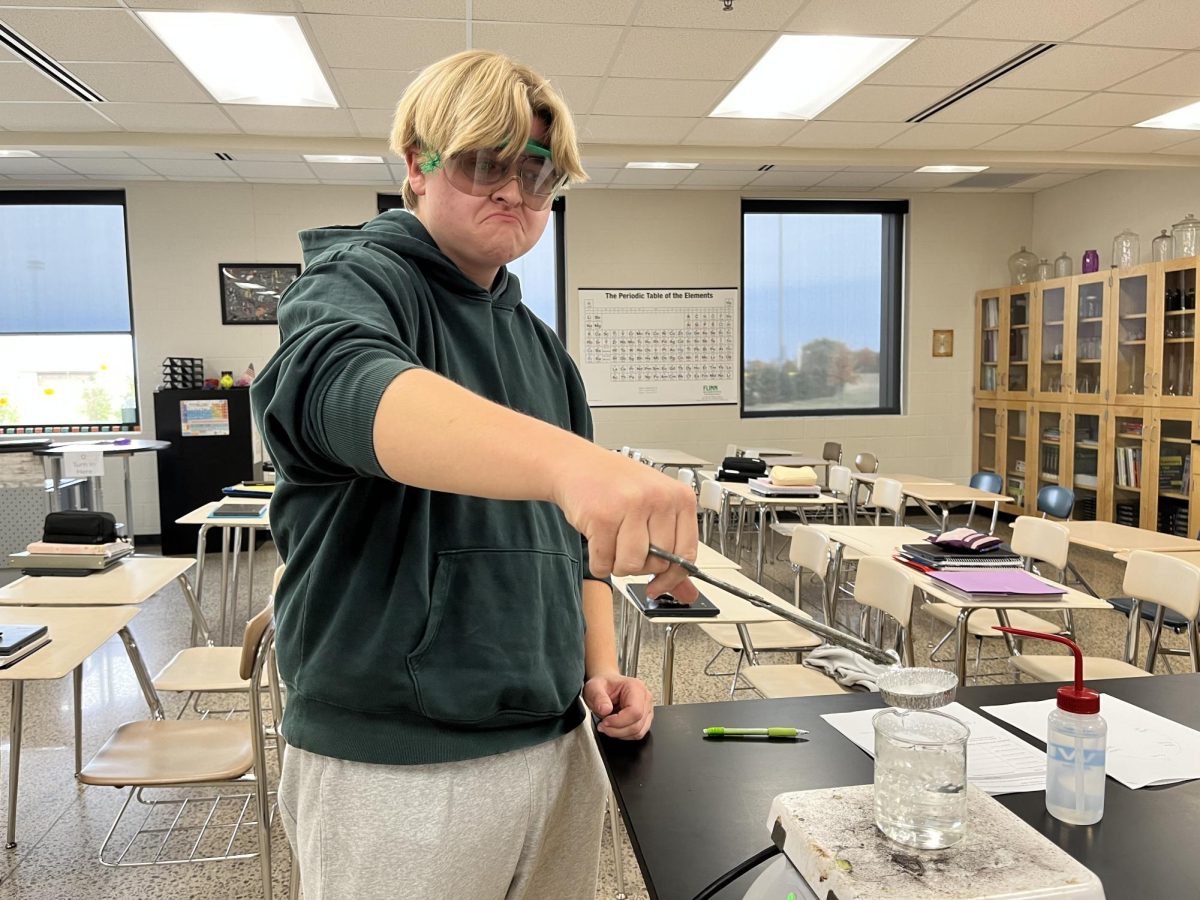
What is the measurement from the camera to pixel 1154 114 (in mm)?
5355

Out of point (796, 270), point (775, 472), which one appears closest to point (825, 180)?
point (796, 270)

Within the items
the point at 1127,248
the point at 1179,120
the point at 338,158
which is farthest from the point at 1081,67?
the point at 338,158

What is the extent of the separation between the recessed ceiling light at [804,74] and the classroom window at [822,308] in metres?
2.75

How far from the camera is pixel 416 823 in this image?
83cm

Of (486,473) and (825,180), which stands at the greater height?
(825,180)

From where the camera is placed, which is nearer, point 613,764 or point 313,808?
point 313,808

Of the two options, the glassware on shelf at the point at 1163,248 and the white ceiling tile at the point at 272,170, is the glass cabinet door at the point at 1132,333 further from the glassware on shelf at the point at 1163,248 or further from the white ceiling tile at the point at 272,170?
the white ceiling tile at the point at 272,170

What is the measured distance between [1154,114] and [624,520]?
620 centimetres

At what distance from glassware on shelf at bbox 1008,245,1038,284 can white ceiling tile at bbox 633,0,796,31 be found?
490cm

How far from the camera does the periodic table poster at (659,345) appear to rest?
7.75m

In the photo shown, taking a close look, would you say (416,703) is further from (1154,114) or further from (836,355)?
(836,355)

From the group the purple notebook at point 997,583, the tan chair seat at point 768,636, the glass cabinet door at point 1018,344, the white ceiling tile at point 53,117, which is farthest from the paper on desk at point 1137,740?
the glass cabinet door at point 1018,344

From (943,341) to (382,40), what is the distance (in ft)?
19.3

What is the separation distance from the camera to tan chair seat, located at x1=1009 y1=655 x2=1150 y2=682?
2.63 metres
